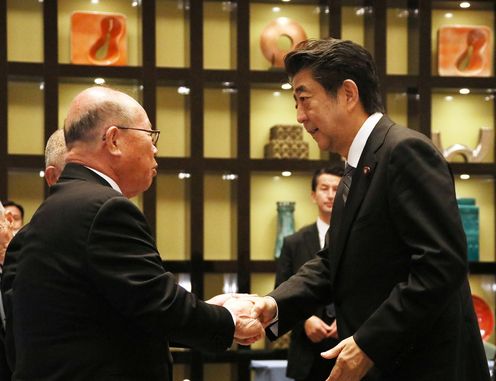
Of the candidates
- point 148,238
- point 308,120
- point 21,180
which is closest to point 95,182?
point 148,238

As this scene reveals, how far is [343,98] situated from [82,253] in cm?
89

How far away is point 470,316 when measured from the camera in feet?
8.52

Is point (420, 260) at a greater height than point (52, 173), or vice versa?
point (52, 173)

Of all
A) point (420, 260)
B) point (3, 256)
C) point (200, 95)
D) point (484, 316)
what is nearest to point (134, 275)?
point (420, 260)

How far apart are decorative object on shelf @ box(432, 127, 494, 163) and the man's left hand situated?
178 inches

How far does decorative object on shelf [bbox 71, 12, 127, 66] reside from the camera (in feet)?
21.2

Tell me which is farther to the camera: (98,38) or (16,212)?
(98,38)

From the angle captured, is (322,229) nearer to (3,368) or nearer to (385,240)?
(3,368)

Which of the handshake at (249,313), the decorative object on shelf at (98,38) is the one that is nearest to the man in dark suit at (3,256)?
the handshake at (249,313)

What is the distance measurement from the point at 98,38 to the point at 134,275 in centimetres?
436

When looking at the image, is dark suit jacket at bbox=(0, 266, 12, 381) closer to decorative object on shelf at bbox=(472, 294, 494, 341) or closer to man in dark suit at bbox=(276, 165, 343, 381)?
man in dark suit at bbox=(276, 165, 343, 381)

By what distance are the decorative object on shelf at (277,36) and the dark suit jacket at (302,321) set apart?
5.34 feet

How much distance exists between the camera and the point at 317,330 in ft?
16.6

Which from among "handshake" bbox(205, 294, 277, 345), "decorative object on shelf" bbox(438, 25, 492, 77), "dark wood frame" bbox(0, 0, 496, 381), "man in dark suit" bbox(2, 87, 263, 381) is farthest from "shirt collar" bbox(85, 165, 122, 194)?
"decorative object on shelf" bbox(438, 25, 492, 77)
